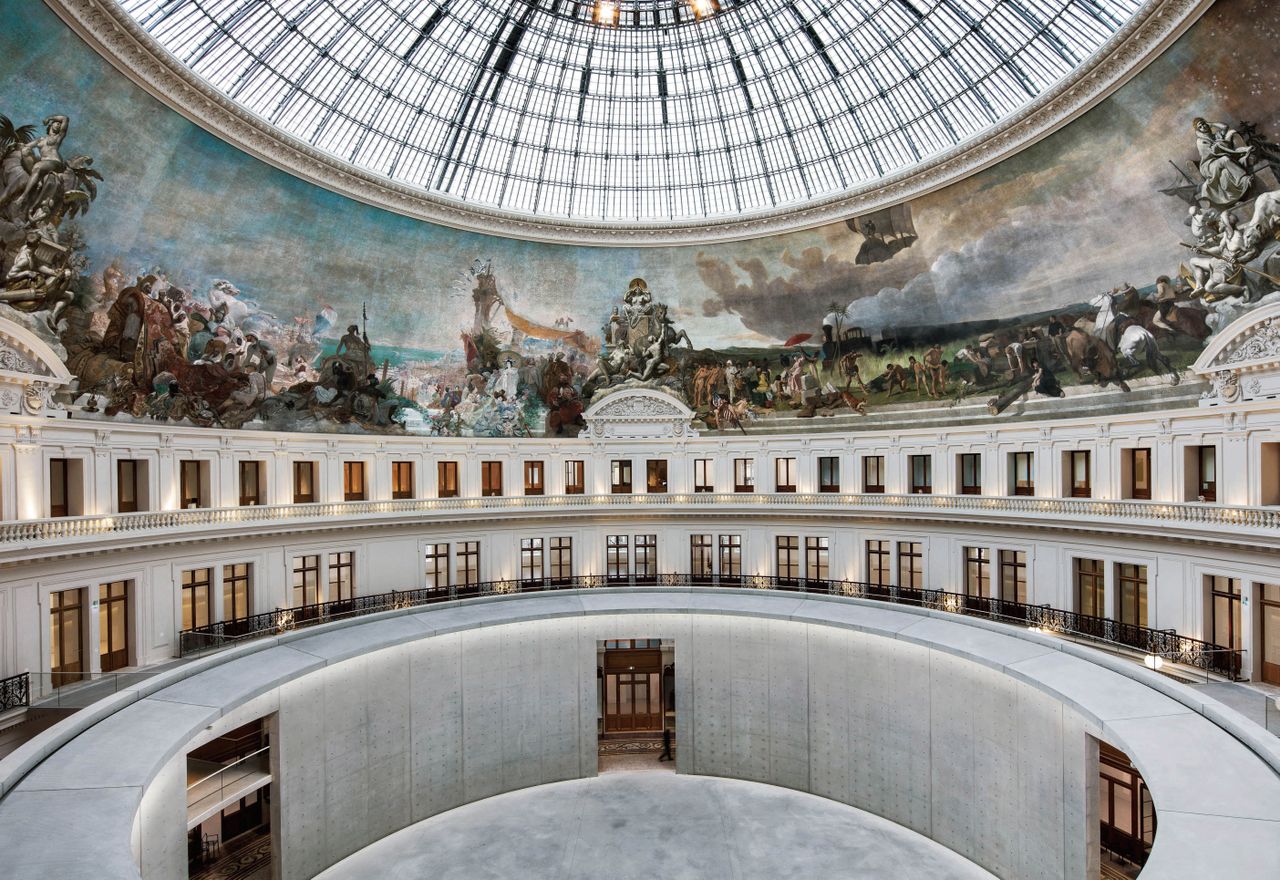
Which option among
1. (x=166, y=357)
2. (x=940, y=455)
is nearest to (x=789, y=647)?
(x=940, y=455)

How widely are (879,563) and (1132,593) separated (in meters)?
10.0

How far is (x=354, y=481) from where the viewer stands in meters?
32.2

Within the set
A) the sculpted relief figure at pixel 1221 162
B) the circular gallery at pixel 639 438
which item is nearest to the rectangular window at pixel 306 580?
the circular gallery at pixel 639 438

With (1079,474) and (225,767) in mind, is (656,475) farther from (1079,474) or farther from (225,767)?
(225,767)

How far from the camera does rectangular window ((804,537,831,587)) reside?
34125 mm

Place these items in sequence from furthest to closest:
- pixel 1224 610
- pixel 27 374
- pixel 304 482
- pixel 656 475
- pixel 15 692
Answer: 1. pixel 656 475
2. pixel 304 482
3. pixel 1224 610
4. pixel 27 374
5. pixel 15 692

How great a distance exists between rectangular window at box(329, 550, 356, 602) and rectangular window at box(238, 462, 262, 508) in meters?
3.73

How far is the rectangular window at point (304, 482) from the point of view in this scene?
30.1 metres

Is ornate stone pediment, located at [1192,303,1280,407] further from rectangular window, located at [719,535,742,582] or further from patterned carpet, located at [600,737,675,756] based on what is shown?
patterned carpet, located at [600,737,675,756]

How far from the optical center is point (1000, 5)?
82.6 feet

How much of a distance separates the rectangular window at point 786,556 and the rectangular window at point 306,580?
2035 centimetres

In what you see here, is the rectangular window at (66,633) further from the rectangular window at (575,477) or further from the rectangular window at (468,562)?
the rectangular window at (575,477)

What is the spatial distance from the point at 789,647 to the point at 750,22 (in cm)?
2498

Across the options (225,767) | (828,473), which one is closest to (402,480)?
(225,767)
